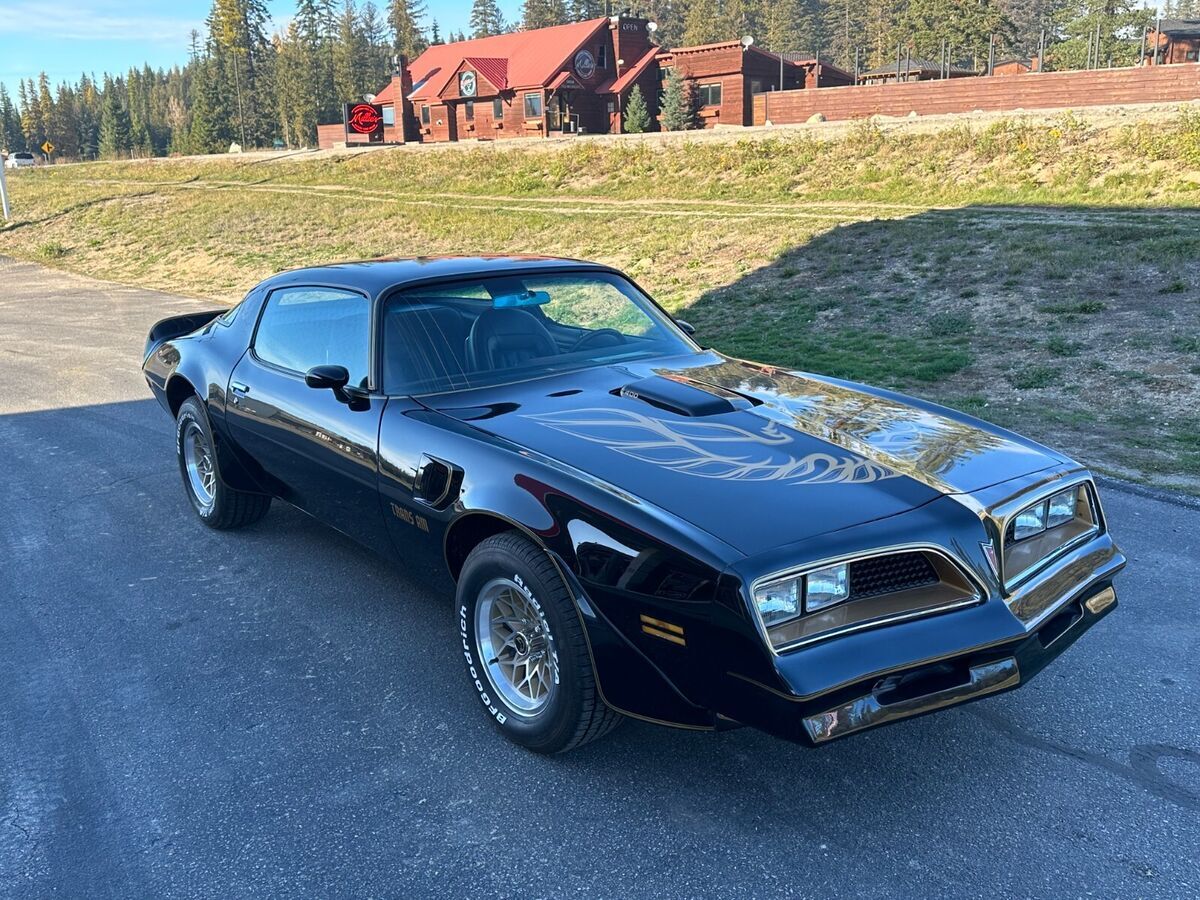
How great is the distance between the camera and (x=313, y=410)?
4.13 meters

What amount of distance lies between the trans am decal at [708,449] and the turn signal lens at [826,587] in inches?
14.5

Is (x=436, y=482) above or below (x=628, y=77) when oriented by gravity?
below

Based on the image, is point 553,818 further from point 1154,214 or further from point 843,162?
point 843,162

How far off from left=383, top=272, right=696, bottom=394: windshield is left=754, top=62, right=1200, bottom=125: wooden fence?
81.8ft

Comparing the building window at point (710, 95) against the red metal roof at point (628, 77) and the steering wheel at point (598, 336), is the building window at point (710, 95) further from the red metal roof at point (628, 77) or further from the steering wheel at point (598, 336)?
the steering wheel at point (598, 336)

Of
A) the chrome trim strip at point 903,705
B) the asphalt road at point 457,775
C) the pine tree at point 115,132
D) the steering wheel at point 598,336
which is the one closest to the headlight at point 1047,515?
the chrome trim strip at point 903,705

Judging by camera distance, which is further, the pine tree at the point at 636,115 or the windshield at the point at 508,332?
the pine tree at the point at 636,115

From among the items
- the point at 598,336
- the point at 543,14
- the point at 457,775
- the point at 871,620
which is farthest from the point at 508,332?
the point at 543,14

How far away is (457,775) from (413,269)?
230 cm

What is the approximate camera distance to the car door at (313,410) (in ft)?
12.6

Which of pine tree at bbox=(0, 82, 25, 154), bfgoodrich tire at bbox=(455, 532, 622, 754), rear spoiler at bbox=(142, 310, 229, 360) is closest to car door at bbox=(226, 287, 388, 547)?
bfgoodrich tire at bbox=(455, 532, 622, 754)

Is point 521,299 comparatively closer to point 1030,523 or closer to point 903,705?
point 1030,523

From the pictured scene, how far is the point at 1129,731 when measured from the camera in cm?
315

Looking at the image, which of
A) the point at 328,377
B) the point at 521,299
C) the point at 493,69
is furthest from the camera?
the point at 493,69
